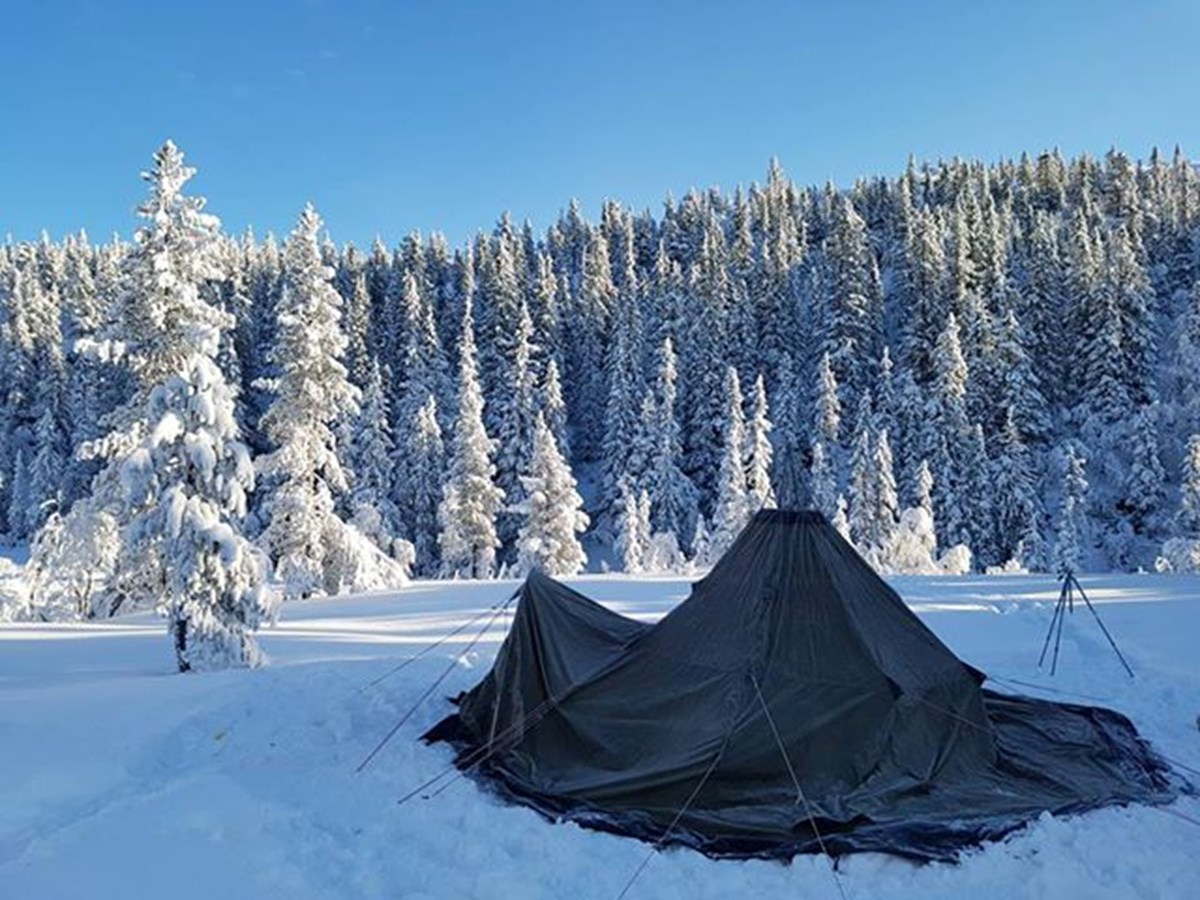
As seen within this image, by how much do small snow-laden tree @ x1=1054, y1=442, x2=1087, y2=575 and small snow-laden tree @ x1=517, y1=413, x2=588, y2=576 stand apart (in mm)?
23995

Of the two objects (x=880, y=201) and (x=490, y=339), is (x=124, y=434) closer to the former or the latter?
(x=490, y=339)

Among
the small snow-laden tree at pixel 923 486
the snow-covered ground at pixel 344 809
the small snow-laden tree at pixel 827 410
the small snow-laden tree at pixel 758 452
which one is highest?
the small snow-laden tree at pixel 827 410

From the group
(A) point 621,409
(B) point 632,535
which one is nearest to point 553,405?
(A) point 621,409

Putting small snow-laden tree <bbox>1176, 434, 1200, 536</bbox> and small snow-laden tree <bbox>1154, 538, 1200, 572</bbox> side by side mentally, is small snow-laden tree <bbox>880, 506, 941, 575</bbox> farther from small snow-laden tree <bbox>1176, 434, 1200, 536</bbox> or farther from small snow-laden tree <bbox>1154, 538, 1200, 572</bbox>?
small snow-laden tree <bbox>1176, 434, 1200, 536</bbox>

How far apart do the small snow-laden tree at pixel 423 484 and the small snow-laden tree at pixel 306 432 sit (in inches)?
955

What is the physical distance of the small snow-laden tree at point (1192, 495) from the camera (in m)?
37.0

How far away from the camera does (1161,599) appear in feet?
52.7

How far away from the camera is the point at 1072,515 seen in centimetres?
4222

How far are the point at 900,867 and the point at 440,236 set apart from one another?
102703 millimetres

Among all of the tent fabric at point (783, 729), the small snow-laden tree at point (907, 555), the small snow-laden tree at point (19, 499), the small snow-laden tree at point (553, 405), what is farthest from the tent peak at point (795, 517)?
the small snow-laden tree at point (19, 499)

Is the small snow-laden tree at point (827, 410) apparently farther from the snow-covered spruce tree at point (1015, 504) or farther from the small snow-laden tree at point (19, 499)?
the small snow-laden tree at point (19, 499)

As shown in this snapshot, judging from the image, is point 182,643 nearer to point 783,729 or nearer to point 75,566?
point 783,729

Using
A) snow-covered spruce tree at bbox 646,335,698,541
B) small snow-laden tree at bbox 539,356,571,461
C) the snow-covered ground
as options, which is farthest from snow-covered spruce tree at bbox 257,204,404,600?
snow-covered spruce tree at bbox 646,335,698,541

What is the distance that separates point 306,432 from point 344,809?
57.6ft
